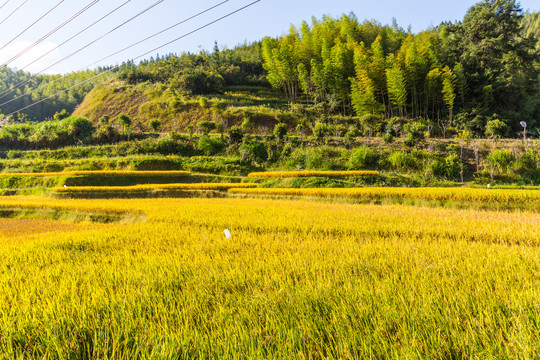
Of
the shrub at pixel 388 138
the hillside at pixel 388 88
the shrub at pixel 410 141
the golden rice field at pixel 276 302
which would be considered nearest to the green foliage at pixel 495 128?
the hillside at pixel 388 88

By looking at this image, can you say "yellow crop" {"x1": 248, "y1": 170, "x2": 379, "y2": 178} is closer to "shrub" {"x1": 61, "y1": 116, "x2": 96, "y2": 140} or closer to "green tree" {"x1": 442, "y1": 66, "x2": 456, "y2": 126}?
"green tree" {"x1": 442, "y1": 66, "x2": 456, "y2": 126}

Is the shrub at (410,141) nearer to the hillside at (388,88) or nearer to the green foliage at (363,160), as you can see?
the green foliage at (363,160)

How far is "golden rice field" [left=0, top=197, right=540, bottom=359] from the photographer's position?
1588 millimetres

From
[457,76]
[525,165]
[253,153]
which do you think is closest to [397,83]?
[457,76]

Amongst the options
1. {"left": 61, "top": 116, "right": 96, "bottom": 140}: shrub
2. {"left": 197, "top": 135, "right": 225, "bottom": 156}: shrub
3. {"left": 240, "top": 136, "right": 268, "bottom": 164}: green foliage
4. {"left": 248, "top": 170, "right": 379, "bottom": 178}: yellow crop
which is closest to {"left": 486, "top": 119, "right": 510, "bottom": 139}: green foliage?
{"left": 248, "top": 170, "right": 379, "bottom": 178}: yellow crop

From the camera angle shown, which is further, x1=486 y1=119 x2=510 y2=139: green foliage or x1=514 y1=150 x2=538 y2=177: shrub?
x1=486 y1=119 x2=510 y2=139: green foliage

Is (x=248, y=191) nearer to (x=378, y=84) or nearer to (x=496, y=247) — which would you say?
(x=496, y=247)

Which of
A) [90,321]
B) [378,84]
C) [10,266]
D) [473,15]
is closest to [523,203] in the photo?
[90,321]

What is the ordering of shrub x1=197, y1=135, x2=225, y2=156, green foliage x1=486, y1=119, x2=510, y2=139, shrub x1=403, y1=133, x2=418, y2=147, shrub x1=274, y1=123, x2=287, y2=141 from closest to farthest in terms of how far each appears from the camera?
shrub x1=403, y1=133, x2=418, y2=147
green foliage x1=486, y1=119, x2=510, y2=139
shrub x1=274, y1=123, x2=287, y2=141
shrub x1=197, y1=135, x2=225, y2=156

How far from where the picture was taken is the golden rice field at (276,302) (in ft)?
5.21

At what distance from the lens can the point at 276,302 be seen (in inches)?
85.2

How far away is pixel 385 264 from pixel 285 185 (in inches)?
620

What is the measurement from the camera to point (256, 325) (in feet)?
6.07

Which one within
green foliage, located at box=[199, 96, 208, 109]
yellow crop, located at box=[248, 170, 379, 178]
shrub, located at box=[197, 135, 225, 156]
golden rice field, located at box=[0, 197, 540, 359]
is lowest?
yellow crop, located at box=[248, 170, 379, 178]
